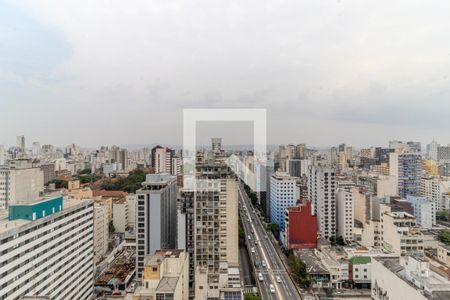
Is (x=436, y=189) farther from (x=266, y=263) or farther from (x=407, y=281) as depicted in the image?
(x=407, y=281)

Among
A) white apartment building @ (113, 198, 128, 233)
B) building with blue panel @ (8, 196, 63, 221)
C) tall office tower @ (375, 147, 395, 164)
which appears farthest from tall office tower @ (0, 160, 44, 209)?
tall office tower @ (375, 147, 395, 164)

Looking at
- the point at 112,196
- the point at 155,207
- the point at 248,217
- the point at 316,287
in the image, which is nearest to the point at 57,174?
the point at 112,196

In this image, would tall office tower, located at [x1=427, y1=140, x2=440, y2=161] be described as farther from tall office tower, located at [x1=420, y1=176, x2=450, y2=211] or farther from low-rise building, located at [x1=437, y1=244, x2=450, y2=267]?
low-rise building, located at [x1=437, y1=244, x2=450, y2=267]

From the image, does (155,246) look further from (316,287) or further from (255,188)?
(255,188)

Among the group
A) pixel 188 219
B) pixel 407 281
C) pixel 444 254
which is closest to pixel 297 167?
pixel 444 254

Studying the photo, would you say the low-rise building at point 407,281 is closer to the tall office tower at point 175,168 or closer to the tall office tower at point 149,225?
the tall office tower at point 149,225

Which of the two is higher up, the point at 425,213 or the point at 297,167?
the point at 297,167
